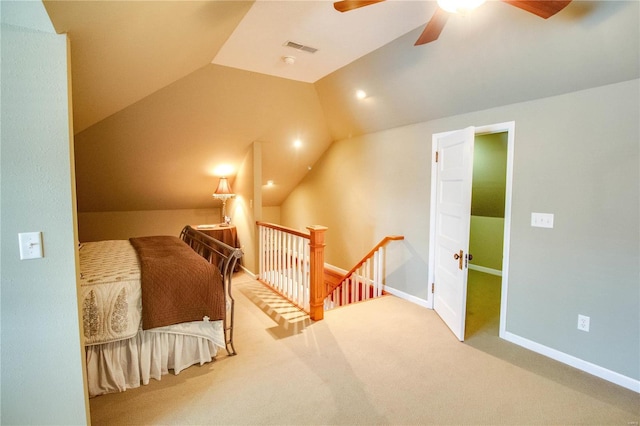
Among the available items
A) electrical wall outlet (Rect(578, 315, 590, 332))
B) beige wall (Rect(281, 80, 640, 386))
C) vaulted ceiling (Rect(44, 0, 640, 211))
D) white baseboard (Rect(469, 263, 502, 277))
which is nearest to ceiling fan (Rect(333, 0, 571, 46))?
vaulted ceiling (Rect(44, 0, 640, 211))

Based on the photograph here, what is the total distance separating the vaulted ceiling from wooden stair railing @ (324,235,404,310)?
5.84 feet

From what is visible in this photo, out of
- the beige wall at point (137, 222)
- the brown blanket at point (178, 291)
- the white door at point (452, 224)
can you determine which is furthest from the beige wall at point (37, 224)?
the beige wall at point (137, 222)

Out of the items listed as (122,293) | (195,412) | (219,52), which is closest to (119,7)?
(219,52)

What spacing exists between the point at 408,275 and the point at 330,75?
273 centimetres

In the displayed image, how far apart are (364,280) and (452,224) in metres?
1.68

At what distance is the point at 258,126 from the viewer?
442 centimetres

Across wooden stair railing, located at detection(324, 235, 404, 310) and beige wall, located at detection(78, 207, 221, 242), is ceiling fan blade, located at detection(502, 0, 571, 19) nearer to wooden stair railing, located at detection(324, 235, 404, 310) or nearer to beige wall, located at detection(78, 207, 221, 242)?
wooden stair railing, located at detection(324, 235, 404, 310)

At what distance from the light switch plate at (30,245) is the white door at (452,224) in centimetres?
291

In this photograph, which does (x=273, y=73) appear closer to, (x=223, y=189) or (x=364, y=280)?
(x=223, y=189)

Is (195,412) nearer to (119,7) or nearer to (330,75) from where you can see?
(119,7)

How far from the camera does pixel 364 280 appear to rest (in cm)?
430

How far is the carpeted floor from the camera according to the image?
189 centimetres

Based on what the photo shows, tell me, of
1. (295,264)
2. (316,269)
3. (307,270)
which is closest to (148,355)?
(316,269)

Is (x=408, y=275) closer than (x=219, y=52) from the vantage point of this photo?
No
